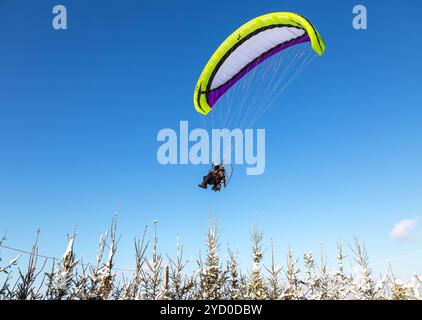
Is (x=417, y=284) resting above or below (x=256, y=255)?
below

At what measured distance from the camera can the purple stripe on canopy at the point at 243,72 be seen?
15.8m

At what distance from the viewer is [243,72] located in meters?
17.5

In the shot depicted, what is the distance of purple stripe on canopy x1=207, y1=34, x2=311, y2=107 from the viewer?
15.8m

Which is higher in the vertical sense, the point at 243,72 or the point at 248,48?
the point at 248,48

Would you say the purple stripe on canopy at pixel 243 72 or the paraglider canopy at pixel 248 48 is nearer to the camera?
the paraglider canopy at pixel 248 48

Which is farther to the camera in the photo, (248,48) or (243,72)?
(243,72)

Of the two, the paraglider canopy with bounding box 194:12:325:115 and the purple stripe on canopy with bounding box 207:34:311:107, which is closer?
the paraglider canopy with bounding box 194:12:325:115
